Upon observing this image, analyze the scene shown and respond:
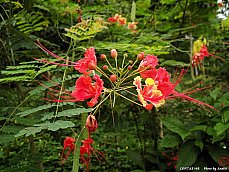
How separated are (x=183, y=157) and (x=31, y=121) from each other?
1849 millimetres

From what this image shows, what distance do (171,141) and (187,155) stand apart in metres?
0.20

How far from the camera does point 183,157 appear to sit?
9.55ft

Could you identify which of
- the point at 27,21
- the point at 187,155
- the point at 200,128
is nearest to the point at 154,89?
the point at 27,21

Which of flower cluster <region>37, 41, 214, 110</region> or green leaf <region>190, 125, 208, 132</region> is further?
green leaf <region>190, 125, 208, 132</region>

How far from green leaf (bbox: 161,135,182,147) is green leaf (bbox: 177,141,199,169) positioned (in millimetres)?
71

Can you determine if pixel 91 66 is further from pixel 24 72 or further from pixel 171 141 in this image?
pixel 171 141

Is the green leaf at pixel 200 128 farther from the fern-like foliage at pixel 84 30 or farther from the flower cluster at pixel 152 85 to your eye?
the flower cluster at pixel 152 85

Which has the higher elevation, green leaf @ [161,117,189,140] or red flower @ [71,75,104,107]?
red flower @ [71,75,104,107]

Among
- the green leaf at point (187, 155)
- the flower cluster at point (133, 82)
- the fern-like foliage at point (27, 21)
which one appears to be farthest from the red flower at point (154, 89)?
the green leaf at point (187, 155)

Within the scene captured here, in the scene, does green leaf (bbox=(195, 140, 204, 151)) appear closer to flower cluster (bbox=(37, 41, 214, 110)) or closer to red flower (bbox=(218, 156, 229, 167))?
red flower (bbox=(218, 156, 229, 167))

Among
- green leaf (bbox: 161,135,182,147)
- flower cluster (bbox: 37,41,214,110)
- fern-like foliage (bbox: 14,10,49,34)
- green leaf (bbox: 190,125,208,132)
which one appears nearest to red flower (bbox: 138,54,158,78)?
flower cluster (bbox: 37,41,214,110)

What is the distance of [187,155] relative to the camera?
2.93m

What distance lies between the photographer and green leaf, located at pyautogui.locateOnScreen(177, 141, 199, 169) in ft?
9.46

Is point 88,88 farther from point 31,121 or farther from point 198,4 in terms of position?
point 198,4
